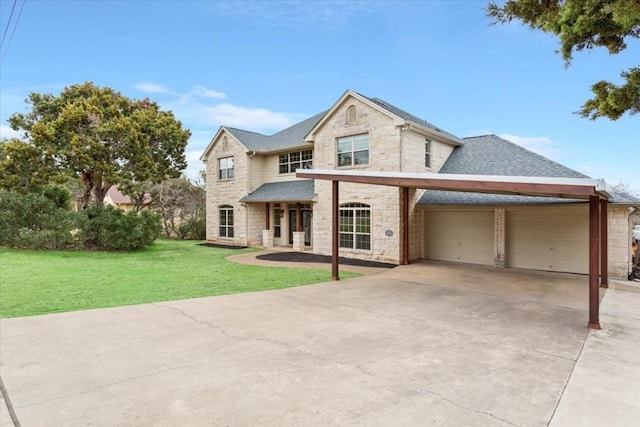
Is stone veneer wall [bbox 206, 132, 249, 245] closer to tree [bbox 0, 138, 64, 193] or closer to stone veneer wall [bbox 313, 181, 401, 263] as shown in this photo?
stone veneer wall [bbox 313, 181, 401, 263]

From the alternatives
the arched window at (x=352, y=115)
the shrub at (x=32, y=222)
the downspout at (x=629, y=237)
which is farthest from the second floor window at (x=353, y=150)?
the shrub at (x=32, y=222)

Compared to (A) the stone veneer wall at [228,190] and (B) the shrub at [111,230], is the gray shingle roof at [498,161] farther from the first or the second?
(B) the shrub at [111,230]

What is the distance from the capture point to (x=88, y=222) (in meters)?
18.0

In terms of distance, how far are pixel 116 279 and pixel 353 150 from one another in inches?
412

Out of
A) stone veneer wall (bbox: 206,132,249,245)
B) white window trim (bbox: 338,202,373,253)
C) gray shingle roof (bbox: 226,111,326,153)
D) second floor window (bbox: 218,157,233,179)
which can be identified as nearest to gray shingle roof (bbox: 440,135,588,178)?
white window trim (bbox: 338,202,373,253)

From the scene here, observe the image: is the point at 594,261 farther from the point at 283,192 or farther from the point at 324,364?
the point at 283,192

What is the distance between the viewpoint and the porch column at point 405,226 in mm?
14352

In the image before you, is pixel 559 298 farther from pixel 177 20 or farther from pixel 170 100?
pixel 170 100

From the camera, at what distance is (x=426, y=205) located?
1506 centimetres

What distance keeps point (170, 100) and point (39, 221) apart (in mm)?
12029

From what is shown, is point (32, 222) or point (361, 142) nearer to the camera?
point (361, 142)

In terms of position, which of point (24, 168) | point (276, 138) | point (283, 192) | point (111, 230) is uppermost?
point (276, 138)

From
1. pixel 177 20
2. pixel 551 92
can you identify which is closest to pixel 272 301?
pixel 177 20

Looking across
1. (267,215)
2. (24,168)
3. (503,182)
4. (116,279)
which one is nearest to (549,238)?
(503,182)
